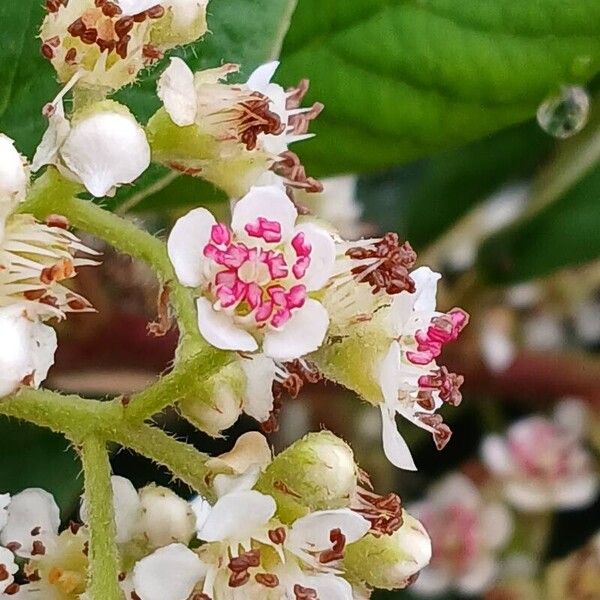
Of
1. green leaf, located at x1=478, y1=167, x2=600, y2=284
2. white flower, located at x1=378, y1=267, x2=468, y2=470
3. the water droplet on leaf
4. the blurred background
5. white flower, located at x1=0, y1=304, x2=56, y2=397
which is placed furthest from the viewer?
green leaf, located at x1=478, y1=167, x2=600, y2=284

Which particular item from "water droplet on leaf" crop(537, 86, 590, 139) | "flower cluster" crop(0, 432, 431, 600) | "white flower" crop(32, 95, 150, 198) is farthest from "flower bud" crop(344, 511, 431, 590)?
"water droplet on leaf" crop(537, 86, 590, 139)

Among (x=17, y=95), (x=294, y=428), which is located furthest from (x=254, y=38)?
(x=294, y=428)

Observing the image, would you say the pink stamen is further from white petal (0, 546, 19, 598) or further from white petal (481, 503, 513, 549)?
white petal (481, 503, 513, 549)

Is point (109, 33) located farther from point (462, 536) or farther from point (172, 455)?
point (462, 536)

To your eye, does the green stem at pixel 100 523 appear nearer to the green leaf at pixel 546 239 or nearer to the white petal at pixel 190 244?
the white petal at pixel 190 244

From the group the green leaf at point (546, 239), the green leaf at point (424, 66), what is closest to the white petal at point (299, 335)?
the green leaf at point (424, 66)

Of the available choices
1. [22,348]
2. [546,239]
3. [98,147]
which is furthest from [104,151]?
[546,239]
